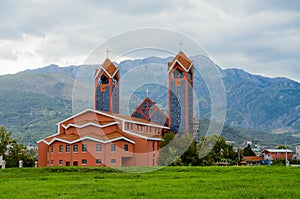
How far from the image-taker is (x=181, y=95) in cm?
5041

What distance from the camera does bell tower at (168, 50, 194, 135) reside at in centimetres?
4844

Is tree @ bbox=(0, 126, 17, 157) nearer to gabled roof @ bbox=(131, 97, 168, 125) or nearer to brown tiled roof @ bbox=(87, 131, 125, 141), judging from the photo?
brown tiled roof @ bbox=(87, 131, 125, 141)

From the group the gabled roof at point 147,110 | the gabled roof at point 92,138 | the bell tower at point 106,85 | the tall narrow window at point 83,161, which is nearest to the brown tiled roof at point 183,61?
the gabled roof at point 147,110

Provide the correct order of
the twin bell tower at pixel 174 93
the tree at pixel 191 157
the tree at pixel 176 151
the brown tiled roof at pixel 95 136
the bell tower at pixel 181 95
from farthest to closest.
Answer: the twin bell tower at pixel 174 93 < the bell tower at pixel 181 95 < the brown tiled roof at pixel 95 136 < the tree at pixel 191 157 < the tree at pixel 176 151

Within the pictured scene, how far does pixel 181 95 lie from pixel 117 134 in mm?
9432

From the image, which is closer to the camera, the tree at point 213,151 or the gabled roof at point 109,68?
the tree at point 213,151

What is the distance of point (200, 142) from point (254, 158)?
1160 inches

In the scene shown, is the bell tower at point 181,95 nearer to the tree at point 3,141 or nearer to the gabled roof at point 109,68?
the gabled roof at point 109,68

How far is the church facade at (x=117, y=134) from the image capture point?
4475 centimetres

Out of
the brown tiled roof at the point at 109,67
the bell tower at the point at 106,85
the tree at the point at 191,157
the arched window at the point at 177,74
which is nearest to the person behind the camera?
the tree at the point at 191,157

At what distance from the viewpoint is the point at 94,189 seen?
1505 centimetres

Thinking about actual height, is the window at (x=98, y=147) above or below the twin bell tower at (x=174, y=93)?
below

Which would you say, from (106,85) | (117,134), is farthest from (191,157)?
(106,85)

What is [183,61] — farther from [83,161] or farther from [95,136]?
[83,161]
